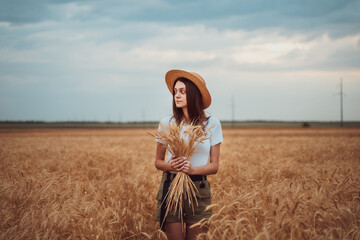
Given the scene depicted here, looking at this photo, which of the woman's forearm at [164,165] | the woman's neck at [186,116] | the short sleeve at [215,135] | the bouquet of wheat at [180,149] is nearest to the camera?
the bouquet of wheat at [180,149]

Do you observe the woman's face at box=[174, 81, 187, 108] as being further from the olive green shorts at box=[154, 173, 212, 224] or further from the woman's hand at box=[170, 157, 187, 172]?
the olive green shorts at box=[154, 173, 212, 224]

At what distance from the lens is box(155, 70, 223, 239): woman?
3.23 metres

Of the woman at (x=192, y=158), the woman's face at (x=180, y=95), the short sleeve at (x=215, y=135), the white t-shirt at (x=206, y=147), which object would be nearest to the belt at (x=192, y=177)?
the woman at (x=192, y=158)

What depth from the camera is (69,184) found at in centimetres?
558

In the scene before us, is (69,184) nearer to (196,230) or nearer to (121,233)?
(121,233)

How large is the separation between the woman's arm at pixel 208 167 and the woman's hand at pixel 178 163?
0.11ft

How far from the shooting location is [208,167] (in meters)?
3.23

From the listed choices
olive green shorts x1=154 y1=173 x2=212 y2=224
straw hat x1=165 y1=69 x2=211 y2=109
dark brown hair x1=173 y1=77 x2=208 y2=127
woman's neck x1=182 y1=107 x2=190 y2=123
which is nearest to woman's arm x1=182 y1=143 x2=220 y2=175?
olive green shorts x1=154 y1=173 x2=212 y2=224

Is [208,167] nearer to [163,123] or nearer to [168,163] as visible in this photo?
[168,163]

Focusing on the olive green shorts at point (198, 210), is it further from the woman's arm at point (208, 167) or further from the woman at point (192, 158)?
the woman's arm at point (208, 167)

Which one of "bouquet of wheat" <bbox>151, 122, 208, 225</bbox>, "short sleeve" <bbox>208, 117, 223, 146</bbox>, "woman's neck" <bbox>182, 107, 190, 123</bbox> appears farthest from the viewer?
"woman's neck" <bbox>182, 107, 190, 123</bbox>

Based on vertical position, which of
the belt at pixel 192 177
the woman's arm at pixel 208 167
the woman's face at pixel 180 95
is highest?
the woman's face at pixel 180 95

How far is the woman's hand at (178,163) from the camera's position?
3.08 m

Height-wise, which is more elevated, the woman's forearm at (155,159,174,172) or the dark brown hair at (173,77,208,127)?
the dark brown hair at (173,77,208,127)
